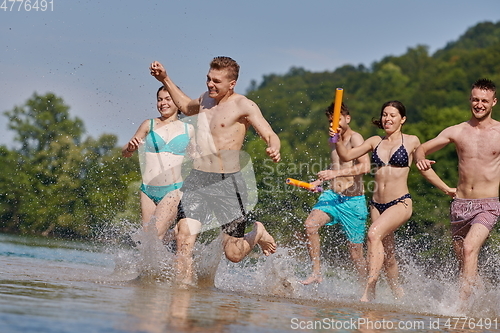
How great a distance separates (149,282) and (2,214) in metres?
34.1

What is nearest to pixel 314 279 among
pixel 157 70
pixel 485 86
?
pixel 485 86

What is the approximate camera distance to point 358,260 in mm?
9789

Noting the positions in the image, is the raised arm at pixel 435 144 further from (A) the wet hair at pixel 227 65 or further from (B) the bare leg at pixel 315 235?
(A) the wet hair at pixel 227 65

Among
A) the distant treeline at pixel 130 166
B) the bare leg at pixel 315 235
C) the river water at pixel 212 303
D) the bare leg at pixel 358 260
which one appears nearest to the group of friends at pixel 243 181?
the river water at pixel 212 303

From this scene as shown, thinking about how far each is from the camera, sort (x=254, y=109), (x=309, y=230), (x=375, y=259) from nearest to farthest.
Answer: (x=254, y=109) → (x=375, y=259) → (x=309, y=230)

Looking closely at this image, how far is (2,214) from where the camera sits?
1581 inches

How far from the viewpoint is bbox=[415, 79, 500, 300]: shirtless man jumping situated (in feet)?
26.3

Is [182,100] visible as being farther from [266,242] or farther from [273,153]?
[266,242]

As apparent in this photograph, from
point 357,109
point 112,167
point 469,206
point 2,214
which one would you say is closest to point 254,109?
point 469,206

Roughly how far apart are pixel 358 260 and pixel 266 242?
1.42 m

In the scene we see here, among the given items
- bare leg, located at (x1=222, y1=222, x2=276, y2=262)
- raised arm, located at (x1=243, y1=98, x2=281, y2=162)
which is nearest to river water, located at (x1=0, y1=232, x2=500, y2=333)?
bare leg, located at (x1=222, y1=222, x2=276, y2=262)

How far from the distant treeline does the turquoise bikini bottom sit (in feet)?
4.17

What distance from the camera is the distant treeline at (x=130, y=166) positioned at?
877 inches

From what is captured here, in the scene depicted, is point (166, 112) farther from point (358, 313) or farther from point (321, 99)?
point (321, 99)
